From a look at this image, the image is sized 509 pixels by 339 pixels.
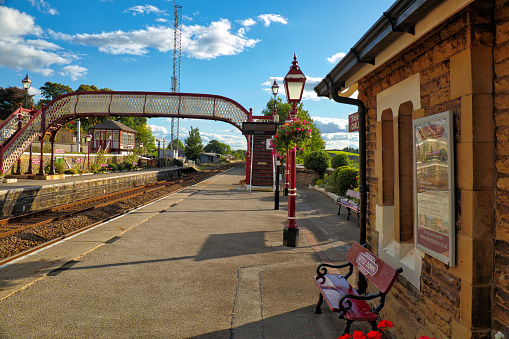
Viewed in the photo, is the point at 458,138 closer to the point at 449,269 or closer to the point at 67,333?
the point at 449,269

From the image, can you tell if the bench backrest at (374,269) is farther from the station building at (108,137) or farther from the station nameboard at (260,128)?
the station building at (108,137)

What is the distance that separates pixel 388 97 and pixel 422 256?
182 cm

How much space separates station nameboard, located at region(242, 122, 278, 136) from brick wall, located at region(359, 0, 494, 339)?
12.8 metres

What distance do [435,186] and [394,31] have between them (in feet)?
4.40

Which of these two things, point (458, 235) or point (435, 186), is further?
point (435, 186)

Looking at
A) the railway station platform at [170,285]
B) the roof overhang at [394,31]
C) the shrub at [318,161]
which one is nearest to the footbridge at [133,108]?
the shrub at [318,161]

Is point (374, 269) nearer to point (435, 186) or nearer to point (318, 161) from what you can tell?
point (435, 186)

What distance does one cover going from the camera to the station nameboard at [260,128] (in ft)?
53.6

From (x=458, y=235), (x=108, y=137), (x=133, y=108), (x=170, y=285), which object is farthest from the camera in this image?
(x=108, y=137)

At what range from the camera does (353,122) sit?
489 centimetres

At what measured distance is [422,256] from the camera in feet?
9.82

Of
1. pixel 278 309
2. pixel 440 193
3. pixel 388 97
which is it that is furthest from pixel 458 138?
pixel 278 309

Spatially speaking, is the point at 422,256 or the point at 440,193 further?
the point at 422,256

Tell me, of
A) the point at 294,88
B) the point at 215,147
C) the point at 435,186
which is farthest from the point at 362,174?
the point at 215,147
